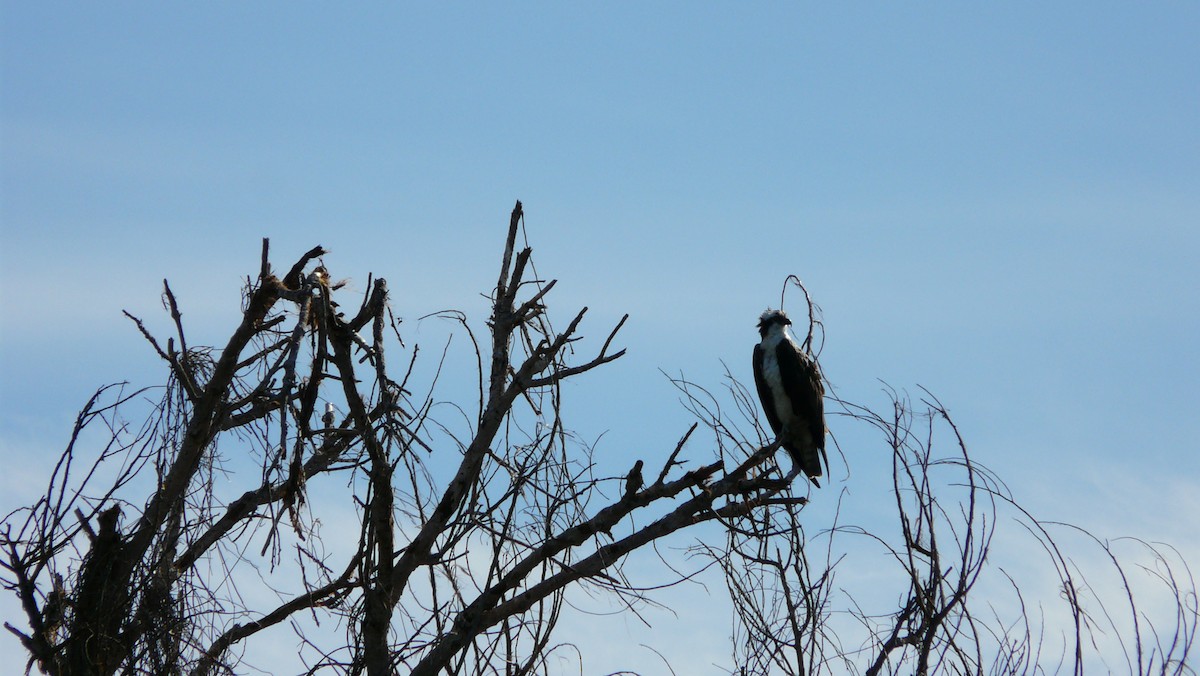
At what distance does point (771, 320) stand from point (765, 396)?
0.63m

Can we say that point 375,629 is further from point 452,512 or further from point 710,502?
point 710,502

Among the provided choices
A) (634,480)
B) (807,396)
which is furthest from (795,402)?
(634,480)

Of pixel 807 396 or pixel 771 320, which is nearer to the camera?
pixel 807 396

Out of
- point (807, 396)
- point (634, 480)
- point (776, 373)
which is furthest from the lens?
point (776, 373)

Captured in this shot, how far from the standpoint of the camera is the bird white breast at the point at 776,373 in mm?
7469

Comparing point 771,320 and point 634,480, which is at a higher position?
point 771,320

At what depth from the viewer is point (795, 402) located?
7445 millimetres

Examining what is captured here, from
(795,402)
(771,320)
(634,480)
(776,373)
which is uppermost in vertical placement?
(771,320)

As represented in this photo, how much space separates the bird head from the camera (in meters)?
7.96

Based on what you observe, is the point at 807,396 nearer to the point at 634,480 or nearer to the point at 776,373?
the point at 776,373

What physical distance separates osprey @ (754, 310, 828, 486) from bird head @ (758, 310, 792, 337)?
0.24 m

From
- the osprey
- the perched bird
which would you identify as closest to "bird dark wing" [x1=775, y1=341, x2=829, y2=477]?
the osprey

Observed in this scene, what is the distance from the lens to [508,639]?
14.8 ft

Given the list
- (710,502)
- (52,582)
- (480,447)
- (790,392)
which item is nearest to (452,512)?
(480,447)
